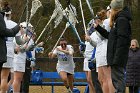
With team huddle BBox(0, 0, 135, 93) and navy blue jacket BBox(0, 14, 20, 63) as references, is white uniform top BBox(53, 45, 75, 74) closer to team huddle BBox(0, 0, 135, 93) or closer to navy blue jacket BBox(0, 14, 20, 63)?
team huddle BBox(0, 0, 135, 93)

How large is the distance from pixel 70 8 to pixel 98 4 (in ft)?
44.0

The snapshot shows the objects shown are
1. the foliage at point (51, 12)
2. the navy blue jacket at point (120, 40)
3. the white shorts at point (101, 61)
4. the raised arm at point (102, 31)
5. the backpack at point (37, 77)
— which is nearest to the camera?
the navy blue jacket at point (120, 40)

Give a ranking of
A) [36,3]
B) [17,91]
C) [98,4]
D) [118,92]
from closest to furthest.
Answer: [118,92], [17,91], [36,3], [98,4]

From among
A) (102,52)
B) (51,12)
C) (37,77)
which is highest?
(51,12)

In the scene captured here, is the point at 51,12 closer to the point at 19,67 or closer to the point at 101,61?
the point at 19,67

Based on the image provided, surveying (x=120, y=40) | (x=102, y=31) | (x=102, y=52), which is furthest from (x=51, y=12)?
(x=120, y=40)

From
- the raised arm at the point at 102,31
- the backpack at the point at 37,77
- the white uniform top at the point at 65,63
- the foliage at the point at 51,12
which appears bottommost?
the backpack at the point at 37,77

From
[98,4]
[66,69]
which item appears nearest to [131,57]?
[66,69]

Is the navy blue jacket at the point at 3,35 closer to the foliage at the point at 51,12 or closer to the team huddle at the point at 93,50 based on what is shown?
the team huddle at the point at 93,50

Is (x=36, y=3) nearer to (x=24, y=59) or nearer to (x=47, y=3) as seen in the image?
(x=24, y=59)

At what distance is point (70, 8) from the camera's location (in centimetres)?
1579

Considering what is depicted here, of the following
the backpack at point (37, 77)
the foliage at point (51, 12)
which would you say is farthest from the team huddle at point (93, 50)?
the foliage at point (51, 12)

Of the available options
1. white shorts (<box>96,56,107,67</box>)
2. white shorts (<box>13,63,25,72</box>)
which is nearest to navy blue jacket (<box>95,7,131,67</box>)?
white shorts (<box>96,56,107,67</box>)

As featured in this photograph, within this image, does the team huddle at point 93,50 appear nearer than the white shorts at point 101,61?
Yes
